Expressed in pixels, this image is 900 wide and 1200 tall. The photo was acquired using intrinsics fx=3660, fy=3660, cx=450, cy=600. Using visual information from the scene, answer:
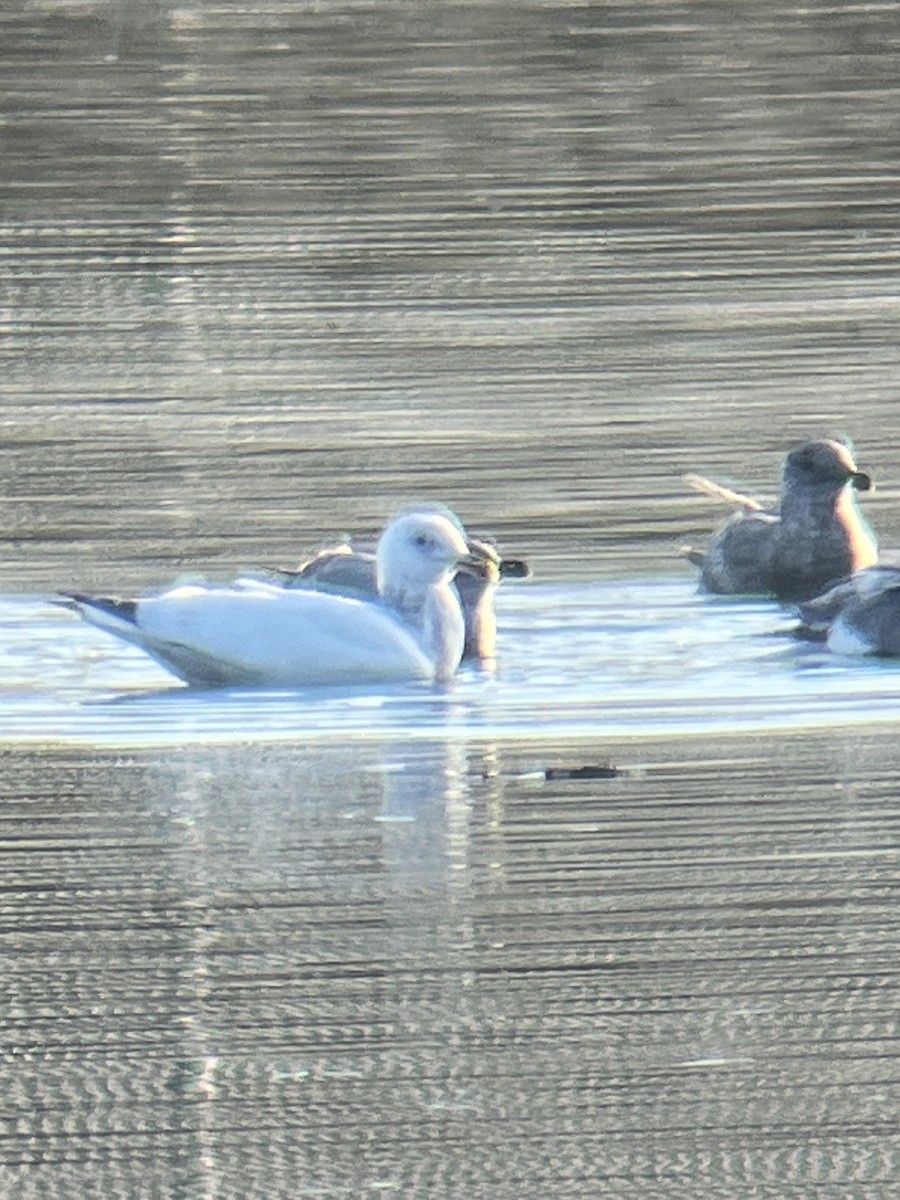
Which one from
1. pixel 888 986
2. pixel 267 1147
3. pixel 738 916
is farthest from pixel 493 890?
pixel 267 1147

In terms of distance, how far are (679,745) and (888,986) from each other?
2.07 metres

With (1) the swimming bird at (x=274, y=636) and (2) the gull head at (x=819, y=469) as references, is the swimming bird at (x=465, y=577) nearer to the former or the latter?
(1) the swimming bird at (x=274, y=636)

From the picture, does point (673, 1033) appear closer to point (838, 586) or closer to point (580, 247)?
point (838, 586)

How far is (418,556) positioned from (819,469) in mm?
1879

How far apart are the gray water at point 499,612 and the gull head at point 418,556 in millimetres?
291

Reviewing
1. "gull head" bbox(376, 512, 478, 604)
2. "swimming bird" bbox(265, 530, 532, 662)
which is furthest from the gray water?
"gull head" bbox(376, 512, 478, 604)

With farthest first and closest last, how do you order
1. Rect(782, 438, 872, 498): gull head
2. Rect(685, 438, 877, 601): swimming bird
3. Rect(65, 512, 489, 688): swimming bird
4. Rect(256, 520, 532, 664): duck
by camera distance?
Rect(782, 438, 872, 498): gull head → Rect(685, 438, 877, 601): swimming bird → Rect(256, 520, 532, 664): duck → Rect(65, 512, 489, 688): swimming bird

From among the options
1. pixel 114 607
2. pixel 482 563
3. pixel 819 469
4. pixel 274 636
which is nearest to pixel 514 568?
pixel 482 563

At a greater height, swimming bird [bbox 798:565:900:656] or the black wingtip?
the black wingtip

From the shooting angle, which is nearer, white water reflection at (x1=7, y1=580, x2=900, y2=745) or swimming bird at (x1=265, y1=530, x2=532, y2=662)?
white water reflection at (x1=7, y1=580, x2=900, y2=745)

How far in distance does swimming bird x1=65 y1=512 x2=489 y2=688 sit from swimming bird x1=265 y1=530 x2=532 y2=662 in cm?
25

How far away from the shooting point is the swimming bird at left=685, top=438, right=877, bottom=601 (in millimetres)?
10656

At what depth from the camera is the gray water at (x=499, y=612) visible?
17.2ft

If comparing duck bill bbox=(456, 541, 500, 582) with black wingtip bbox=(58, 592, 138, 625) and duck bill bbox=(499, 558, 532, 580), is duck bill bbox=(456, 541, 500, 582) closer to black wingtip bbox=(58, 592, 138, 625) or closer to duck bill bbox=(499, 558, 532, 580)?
duck bill bbox=(499, 558, 532, 580)
